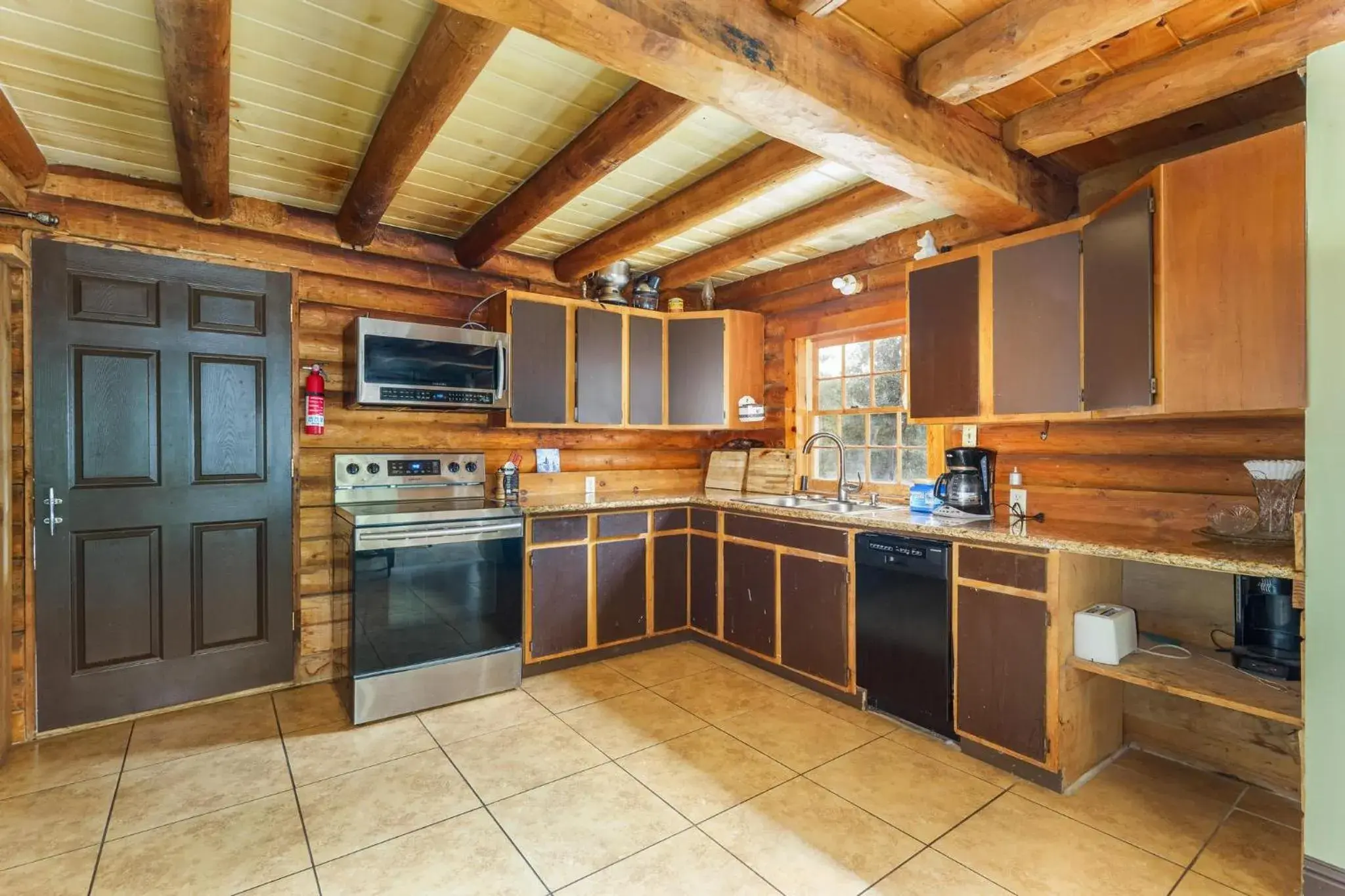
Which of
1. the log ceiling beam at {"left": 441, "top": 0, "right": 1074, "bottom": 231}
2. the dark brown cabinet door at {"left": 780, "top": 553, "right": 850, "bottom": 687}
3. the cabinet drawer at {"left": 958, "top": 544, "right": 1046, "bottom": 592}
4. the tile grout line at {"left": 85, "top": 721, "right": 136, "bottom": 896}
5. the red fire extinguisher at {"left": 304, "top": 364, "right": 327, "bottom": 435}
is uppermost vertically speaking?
the log ceiling beam at {"left": 441, "top": 0, "right": 1074, "bottom": 231}

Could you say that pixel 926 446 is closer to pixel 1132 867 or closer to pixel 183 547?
pixel 1132 867

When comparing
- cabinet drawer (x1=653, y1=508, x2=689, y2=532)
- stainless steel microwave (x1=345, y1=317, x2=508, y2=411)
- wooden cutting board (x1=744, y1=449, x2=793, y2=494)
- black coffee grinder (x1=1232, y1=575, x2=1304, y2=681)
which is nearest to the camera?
black coffee grinder (x1=1232, y1=575, x2=1304, y2=681)

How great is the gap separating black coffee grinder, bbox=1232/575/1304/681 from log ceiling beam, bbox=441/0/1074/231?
1.59 metres

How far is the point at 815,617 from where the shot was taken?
318 cm

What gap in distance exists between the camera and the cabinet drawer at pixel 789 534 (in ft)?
10.0

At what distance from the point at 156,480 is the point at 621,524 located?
2230 mm

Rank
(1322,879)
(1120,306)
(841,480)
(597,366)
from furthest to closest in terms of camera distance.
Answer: (597,366)
(841,480)
(1120,306)
(1322,879)

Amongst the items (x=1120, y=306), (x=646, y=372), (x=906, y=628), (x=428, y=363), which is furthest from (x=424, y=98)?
(x=906, y=628)

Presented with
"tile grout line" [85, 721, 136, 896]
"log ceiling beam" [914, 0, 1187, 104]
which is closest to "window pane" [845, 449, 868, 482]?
"log ceiling beam" [914, 0, 1187, 104]

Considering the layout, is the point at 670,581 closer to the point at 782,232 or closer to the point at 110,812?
the point at 782,232

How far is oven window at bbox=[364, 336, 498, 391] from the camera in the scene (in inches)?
125

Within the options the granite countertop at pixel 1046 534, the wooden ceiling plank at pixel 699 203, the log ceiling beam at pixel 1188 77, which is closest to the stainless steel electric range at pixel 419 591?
the granite countertop at pixel 1046 534

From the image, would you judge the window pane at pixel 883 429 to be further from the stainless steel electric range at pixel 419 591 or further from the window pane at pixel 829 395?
the stainless steel electric range at pixel 419 591

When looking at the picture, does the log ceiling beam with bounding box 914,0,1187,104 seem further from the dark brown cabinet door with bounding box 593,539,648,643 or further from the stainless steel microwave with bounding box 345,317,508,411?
the dark brown cabinet door with bounding box 593,539,648,643
